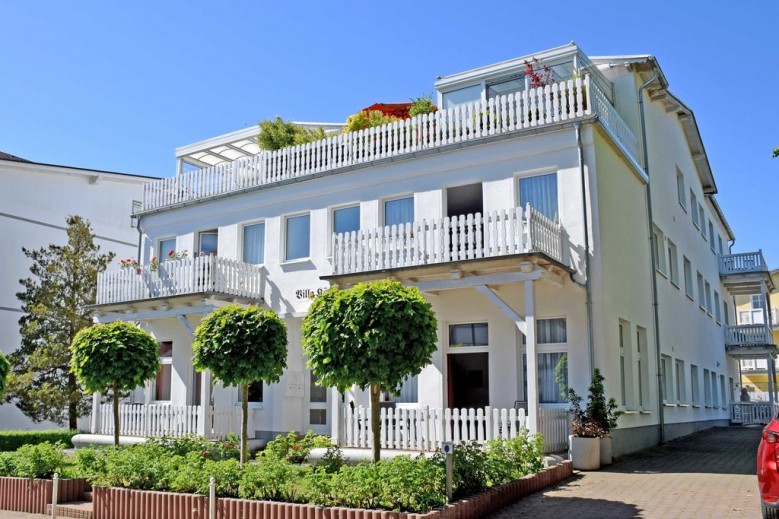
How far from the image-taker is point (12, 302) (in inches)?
1139

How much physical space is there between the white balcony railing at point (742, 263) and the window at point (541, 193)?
63.1 ft

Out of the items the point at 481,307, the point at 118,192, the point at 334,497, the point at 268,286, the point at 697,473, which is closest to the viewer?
the point at 334,497

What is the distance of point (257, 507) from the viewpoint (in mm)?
8969

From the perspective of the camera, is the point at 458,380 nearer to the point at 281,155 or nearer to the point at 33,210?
the point at 281,155

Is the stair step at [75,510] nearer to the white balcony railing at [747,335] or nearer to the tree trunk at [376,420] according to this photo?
the tree trunk at [376,420]

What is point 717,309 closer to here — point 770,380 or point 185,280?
point 770,380

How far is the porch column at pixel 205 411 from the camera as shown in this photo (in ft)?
58.4

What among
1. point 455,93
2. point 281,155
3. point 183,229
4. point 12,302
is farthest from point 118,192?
point 455,93

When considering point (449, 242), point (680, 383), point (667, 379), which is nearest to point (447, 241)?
point (449, 242)

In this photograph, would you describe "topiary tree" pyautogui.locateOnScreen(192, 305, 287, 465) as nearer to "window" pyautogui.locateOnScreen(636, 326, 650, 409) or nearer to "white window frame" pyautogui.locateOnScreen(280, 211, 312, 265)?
"white window frame" pyautogui.locateOnScreen(280, 211, 312, 265)

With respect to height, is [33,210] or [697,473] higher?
[33,210]

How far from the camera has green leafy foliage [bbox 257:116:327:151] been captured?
21547mm

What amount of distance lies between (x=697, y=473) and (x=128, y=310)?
586 inches

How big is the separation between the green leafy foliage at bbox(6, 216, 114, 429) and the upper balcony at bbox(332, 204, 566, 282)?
44.6 ft
